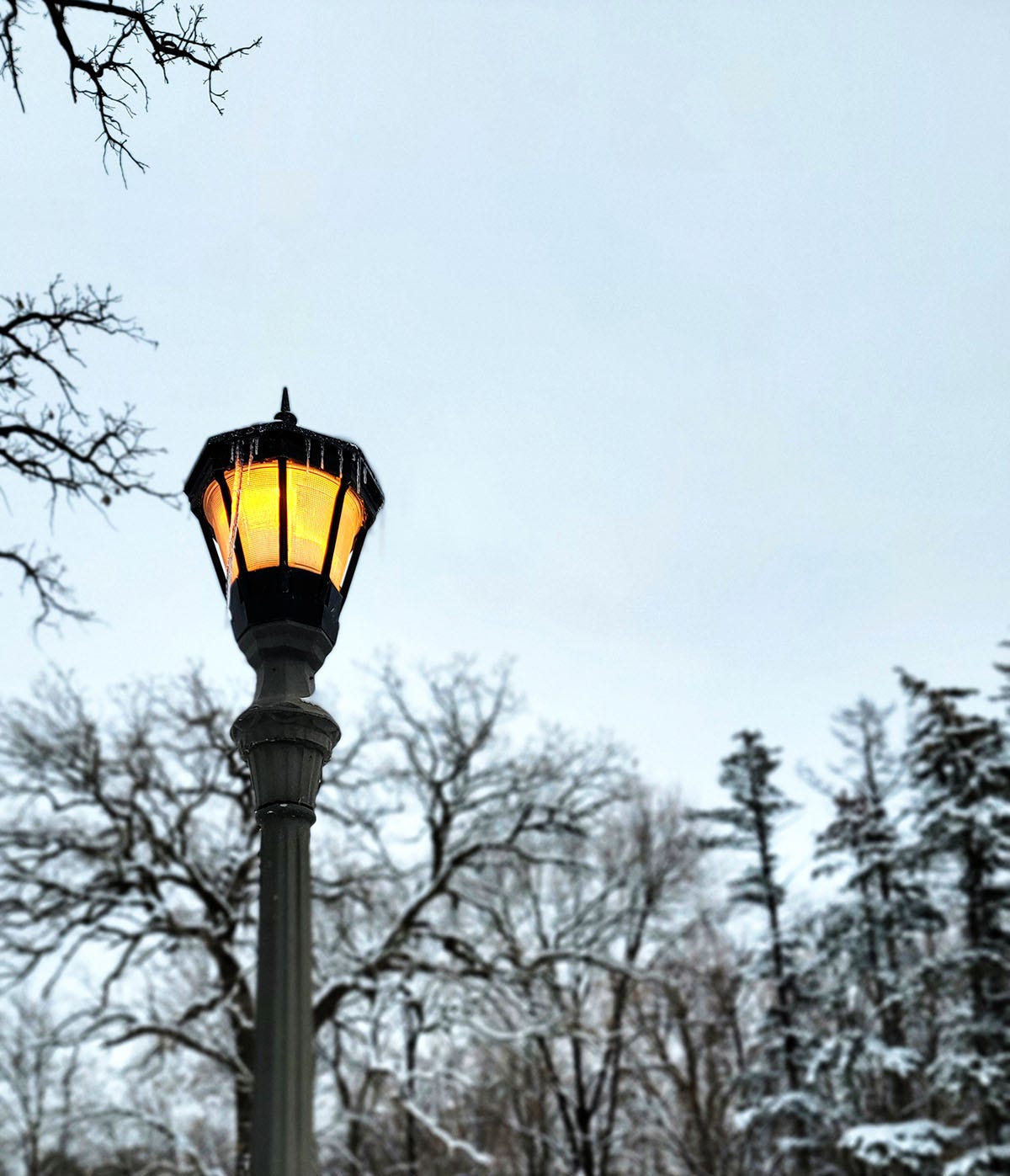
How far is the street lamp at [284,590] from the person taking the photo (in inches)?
131

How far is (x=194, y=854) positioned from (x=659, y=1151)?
69.3ft

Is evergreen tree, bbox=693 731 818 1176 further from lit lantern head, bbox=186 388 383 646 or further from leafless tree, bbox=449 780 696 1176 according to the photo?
lit lantern head, bbox=186 388 383 646

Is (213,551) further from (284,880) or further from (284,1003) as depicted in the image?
(284,1003)

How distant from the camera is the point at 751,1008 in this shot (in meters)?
31.8

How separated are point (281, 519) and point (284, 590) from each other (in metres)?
0.22

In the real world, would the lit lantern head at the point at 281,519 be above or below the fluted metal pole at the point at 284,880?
above

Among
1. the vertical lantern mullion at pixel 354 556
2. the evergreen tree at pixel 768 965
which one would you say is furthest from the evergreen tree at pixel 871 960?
the vertical lantern mullion at pixel 354 556

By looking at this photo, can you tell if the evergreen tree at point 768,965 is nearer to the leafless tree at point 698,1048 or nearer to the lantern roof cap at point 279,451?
the leafless tree at point 698,1048

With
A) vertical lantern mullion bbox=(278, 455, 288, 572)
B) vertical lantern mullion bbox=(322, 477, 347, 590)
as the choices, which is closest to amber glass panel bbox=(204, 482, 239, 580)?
vertical lantern mullion bbox=(278, 455, 288, 572)

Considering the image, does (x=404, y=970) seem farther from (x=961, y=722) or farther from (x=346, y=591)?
(x=346, y=591)

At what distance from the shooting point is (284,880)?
329 cm

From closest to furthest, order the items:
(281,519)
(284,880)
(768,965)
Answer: (284,880) < (281,519) < (768,965)

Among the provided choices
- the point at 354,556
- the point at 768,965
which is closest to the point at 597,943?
the point at 768,965

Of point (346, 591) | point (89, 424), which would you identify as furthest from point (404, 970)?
point (346, 591)
